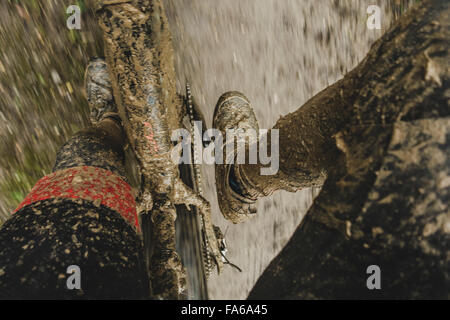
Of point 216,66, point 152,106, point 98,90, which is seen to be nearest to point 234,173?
point 152,106

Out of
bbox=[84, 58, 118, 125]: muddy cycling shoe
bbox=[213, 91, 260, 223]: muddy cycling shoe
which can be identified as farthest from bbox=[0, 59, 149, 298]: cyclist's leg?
bbox=[84, 58, 118, 125]: muddy cycling shoe

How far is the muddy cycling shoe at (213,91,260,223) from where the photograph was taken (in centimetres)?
150

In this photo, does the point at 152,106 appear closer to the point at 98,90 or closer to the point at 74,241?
the point at 74,241

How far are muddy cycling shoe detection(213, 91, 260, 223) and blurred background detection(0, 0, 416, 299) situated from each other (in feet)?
0.39

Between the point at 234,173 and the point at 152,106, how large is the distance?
611 millimetres

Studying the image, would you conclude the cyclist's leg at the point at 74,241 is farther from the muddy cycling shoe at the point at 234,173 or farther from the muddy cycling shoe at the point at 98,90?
the muddy cycling shoe at the point at 98,90

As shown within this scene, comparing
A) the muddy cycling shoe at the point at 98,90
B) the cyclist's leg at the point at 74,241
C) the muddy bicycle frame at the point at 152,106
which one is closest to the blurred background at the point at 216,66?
the muddy cycling shoe at the point at 98,90

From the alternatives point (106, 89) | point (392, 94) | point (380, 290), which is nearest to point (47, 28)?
point (106, 89)

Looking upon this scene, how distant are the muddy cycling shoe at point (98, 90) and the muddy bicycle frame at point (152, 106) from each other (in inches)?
28.7

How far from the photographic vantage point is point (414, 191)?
1.50 feet

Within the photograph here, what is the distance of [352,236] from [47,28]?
194 cm

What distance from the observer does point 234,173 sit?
149 centimetres

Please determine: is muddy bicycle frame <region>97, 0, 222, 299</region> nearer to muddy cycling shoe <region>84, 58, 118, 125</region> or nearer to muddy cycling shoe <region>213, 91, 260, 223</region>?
muddy cycling shoe <region>213, 91, 260, 223</region>

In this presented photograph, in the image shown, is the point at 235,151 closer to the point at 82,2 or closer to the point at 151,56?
the point at 151,56
